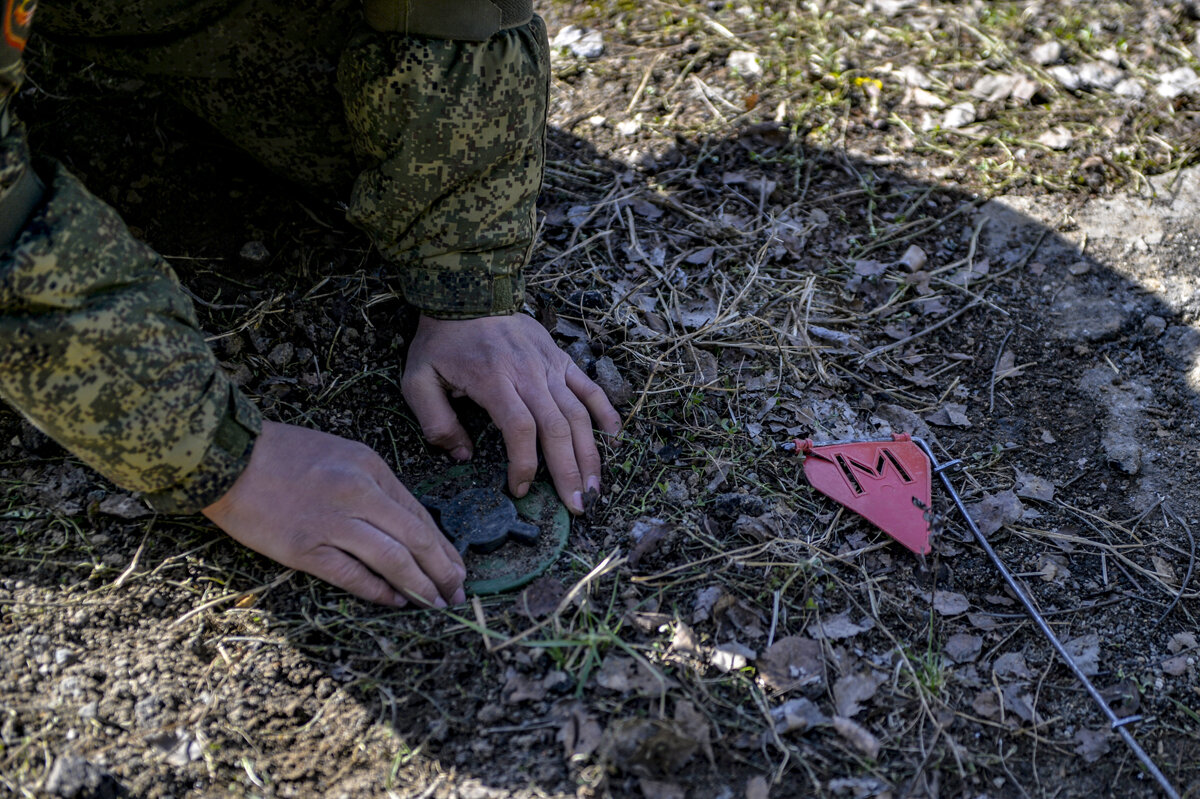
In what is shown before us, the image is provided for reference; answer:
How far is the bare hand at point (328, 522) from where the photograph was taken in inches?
73.5

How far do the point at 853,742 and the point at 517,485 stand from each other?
0.92 m

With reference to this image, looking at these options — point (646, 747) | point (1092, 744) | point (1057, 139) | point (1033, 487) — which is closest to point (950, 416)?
point (1033, 487)

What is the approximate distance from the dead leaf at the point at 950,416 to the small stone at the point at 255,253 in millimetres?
1881

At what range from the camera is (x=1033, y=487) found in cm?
233

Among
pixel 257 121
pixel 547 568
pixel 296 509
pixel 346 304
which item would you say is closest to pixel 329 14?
pixel 257 121

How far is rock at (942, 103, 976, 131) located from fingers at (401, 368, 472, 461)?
2251mm

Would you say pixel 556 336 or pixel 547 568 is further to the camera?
pixel 556 336

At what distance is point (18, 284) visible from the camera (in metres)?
1.54

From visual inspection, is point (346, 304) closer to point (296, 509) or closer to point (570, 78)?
point (296, 509)

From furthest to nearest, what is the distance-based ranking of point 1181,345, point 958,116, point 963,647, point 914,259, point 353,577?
point 958,116
point 914,259
point 1181,345
point 963,647
point 353,577

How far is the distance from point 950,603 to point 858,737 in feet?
1.53

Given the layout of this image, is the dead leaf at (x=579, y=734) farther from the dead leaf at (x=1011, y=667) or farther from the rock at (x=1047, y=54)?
the rock at (x=1047, y=54)

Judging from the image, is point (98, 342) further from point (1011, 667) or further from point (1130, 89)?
point (1130, 89)

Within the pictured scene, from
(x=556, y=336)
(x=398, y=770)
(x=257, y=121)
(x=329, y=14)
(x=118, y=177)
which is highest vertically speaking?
(x=329, y=14)
